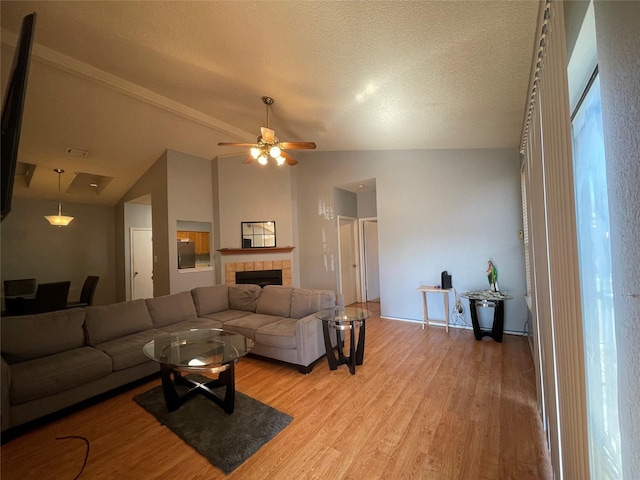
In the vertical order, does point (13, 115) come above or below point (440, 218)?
above

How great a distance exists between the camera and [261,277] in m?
5.14

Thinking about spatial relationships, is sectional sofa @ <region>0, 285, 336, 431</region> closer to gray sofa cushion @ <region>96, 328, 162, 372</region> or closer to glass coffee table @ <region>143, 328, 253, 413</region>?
gray sofa cushion @ <region>96, 328, 162, 372</region>

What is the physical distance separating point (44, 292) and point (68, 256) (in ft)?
8.00

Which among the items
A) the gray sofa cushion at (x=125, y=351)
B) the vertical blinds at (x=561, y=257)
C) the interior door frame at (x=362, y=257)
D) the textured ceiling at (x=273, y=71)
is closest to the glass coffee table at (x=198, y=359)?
the gray sofa cushion at (x=125, y=351)

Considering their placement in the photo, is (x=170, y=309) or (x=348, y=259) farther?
(x=348, y=259)

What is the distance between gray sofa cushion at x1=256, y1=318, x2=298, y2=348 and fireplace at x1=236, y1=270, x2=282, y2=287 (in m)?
2.16

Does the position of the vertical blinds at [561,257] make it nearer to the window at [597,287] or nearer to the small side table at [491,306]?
the window at [597,287]

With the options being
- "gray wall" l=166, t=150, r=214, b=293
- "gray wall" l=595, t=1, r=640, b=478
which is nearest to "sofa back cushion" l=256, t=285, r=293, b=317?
"gray wall" l=166, t=150, r=214, b=293

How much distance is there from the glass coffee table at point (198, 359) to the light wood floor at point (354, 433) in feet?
0.87

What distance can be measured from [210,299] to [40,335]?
1694 millimetres

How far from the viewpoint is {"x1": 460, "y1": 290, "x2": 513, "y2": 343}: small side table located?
334 cm

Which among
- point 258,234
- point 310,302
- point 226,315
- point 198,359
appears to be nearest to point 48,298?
point 226,315

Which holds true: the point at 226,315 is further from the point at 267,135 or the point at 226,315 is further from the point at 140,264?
the point at 140,264

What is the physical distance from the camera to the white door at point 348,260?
220 inches
